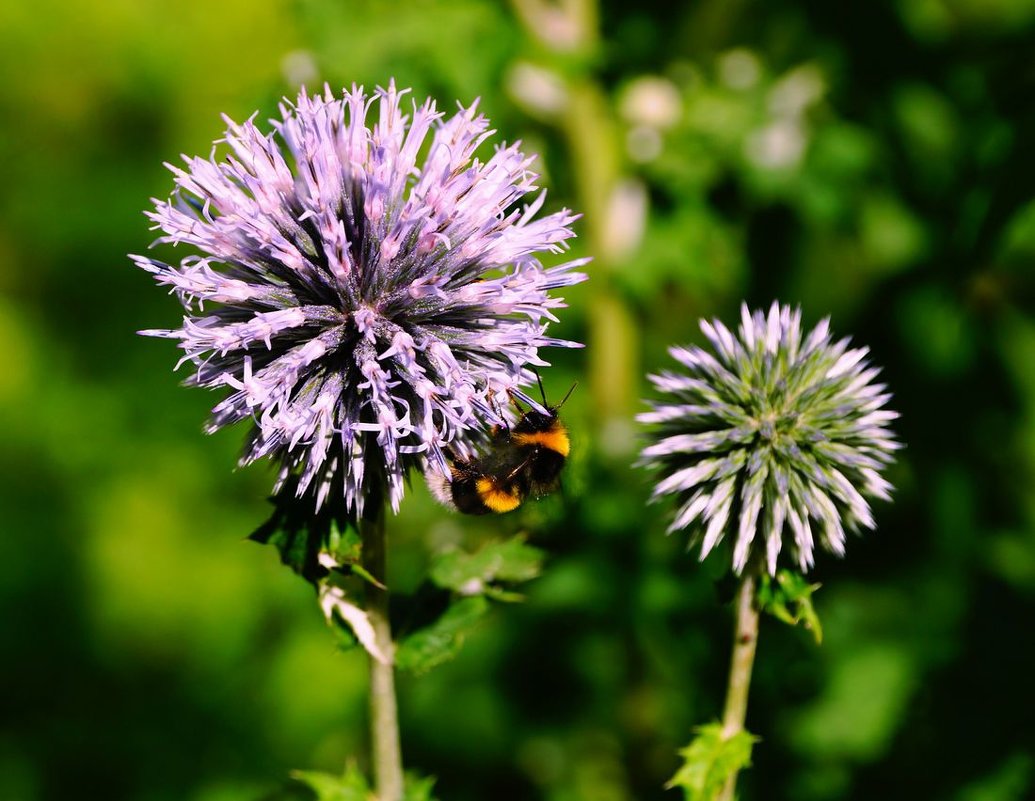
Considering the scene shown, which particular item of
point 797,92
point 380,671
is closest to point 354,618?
point 380,671

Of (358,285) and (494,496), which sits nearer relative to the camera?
(358,285)

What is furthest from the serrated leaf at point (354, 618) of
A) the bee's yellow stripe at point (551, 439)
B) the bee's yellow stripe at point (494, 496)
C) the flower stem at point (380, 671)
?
the bee's yellow stripe at point (551, 439)

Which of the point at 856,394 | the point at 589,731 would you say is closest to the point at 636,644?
the point at 589,731

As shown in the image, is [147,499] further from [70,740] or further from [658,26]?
[658,26]

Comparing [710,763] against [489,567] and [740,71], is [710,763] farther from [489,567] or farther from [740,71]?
[740,71]

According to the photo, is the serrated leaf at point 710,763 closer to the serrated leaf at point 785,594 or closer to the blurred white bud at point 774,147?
the serrated leaf at point 785,594
